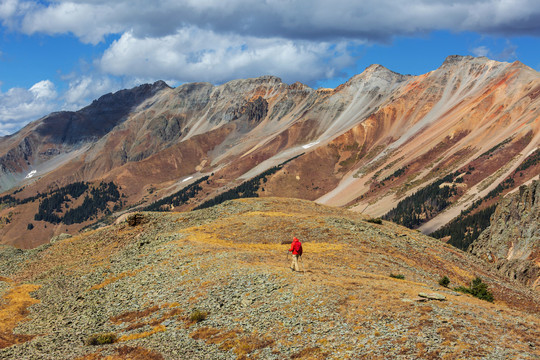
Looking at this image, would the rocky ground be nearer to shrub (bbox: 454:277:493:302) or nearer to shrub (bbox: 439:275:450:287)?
shrub (bbox: 439:275:450:287)

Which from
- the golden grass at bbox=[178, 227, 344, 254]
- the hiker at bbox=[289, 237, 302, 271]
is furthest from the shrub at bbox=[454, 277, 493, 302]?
the hiker at bbox=[289, 237, 302, 271]

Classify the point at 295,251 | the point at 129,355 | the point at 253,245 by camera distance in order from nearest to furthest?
the point at 129,355 → the point at 295,251 → the point at 253,245

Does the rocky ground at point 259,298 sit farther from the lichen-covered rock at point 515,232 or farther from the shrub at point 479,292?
the lichen-covered rock at point 515,232

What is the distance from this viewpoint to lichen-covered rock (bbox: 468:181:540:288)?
269 feet

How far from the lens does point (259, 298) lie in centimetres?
2697

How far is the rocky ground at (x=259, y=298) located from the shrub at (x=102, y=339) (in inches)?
16.4

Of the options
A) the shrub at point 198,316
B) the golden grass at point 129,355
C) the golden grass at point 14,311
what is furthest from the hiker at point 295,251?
the golden grass at point 14,311

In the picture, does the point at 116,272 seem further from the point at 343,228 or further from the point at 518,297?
the point at 518,297

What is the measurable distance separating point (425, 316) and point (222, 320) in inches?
423

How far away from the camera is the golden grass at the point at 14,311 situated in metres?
28.3

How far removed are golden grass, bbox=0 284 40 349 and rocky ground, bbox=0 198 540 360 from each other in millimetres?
77

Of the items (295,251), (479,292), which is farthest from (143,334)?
(479,292)

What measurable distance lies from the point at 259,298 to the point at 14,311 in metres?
19.7

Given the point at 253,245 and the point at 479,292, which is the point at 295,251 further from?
the point at 479,292
